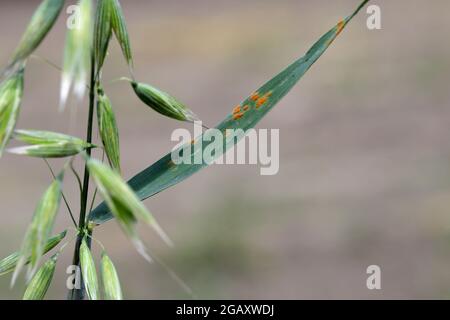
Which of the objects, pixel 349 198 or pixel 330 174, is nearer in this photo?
pixel 349 198

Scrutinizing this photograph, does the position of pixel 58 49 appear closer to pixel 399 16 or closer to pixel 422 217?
pixel 399 16

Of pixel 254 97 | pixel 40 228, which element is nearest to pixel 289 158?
pixel 254 97

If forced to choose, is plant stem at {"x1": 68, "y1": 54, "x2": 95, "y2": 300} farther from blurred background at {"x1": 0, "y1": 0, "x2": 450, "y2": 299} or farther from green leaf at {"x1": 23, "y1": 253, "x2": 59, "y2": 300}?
blurred background at {"x1": 0, "y1": 0, "x2": 450, "y2": 299}

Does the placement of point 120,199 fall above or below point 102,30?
below

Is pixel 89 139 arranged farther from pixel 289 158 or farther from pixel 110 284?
pixel 289 158

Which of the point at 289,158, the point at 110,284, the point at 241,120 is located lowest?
the point at 110,284
